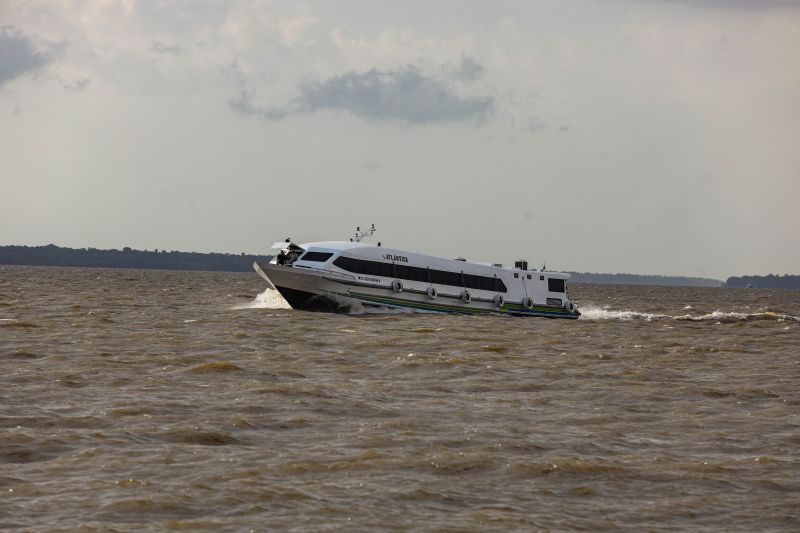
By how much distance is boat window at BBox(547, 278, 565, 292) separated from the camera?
53.6 meters

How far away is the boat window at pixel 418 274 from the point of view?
4569 centimetres

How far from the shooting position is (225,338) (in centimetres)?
3475

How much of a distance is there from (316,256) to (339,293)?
A: 2001 millimetres

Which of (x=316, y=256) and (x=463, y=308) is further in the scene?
(x=463, y=308)

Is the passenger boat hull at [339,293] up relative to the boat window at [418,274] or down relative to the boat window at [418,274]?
down

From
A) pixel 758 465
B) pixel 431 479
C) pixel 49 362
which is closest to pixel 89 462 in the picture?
pixel 431 479

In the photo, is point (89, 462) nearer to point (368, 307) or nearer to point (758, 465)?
point (758, 465)

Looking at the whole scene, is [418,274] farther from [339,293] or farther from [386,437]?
[386,437]

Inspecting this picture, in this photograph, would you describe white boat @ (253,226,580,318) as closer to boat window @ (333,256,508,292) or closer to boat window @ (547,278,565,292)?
boat window @ (333,256,508,292)

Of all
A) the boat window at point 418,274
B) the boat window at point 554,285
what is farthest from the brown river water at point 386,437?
the boat window at point 554,285

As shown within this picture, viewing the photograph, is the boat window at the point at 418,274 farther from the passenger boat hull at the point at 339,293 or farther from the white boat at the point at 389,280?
the passenger boat hull at the point at 339,293

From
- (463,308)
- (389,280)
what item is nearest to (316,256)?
(389,280)

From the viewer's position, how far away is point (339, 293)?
4547 centimetres

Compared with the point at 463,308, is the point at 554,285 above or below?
above
